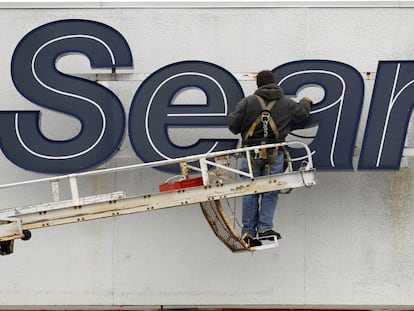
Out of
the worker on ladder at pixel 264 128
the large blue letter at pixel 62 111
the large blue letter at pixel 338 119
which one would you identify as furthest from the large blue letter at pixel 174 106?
the large blue letter at pixel 338 119

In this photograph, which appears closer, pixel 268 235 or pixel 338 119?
pixel 268 235

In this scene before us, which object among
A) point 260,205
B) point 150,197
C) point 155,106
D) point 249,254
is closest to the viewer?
point 150,197

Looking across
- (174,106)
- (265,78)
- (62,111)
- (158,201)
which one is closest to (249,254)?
(158,201)

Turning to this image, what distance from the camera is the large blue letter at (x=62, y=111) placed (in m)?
12.5

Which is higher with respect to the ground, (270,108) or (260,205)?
(270,108)

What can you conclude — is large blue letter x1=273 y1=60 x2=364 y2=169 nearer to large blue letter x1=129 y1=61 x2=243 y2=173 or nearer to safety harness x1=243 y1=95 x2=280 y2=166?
safety harness x1=243 y1=95 x2=280 y2=166

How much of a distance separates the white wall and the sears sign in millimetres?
339

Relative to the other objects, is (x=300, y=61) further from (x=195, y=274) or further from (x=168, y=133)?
(x=195, y=274)

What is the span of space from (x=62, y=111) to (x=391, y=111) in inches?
150

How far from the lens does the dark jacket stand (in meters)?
11.6

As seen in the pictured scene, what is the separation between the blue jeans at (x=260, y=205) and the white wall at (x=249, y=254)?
1.02m

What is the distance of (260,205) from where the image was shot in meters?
11.8

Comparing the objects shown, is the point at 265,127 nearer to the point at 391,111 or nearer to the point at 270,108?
the point at 270,108

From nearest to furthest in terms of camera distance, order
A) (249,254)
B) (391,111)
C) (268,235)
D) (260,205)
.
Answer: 1. (268,235)
2. (260,205)
3. (391,111)
4. (249,254)
